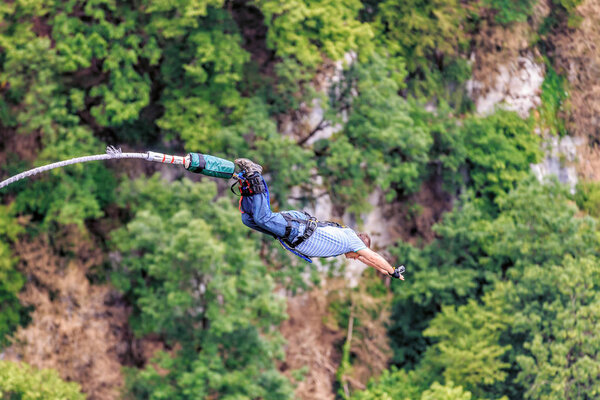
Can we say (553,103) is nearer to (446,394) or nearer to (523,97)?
(523,97)

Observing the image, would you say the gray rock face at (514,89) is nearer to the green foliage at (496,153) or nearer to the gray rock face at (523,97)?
the gray rock face at (523,97)

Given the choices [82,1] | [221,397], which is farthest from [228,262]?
[82,1]

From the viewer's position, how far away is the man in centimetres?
1095

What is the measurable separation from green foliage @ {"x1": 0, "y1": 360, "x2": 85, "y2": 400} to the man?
14901 millimetres

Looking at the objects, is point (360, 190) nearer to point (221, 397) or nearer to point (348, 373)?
point (348, 373)

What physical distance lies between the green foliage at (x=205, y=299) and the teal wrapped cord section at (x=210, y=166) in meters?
14.3

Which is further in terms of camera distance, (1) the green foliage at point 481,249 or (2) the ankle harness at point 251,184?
(1) the green foliage at point 481,249

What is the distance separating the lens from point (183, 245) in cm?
2464

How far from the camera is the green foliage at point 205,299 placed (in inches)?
975

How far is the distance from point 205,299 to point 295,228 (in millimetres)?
14650

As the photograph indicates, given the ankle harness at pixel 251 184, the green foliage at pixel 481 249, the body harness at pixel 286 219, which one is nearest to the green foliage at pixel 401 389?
the green foliage at pixel 481 249

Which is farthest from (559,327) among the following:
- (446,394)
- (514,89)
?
Result: (514,89)

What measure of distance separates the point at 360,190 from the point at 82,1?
9.40 metres

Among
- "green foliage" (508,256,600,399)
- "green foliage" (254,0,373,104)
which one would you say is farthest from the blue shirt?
"green foliage" (254,0,373,104)
